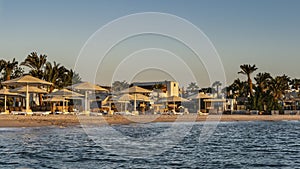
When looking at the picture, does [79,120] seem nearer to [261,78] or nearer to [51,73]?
[51,73]

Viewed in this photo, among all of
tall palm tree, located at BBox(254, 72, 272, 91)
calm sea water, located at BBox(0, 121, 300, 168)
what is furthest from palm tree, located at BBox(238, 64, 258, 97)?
calm sea water, located at BBox(0, 121, 300, 168)

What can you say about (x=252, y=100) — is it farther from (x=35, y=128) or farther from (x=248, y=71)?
(x=35, y=128)

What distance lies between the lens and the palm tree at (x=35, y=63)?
51.6 meters

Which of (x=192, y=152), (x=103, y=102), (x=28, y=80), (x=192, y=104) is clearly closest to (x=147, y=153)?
(x=192, y=152)

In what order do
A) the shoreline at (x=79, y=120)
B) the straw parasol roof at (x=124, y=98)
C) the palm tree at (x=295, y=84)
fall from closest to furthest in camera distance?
the shoreline at (x=79, y=120)
the straw parasol roof at (x=124, y=98)
the palm tree at (x=295, y=84)

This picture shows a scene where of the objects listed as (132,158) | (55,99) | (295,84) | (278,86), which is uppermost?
(295,84)

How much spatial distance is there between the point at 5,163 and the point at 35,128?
13.9 meters

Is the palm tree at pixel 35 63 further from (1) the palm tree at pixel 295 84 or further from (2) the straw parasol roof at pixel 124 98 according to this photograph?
(1) the palm tree at pixel 295 84

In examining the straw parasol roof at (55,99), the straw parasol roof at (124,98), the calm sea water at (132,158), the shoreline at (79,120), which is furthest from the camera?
the straw parasol roof at (124,98)

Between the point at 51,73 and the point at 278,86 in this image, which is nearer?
the point at 51,73

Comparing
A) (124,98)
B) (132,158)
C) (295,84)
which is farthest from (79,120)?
(295,84)

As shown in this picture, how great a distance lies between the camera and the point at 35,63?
51906 mm

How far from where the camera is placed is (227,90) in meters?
77.2

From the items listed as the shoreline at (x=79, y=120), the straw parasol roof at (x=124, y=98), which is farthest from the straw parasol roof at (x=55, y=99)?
the shoreline at (x=79, y=120)
